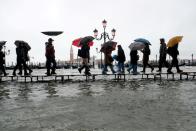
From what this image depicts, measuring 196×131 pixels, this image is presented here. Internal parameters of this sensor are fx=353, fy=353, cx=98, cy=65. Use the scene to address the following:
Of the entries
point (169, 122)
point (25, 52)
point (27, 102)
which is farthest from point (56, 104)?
point (25, 52)

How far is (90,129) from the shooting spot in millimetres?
4867

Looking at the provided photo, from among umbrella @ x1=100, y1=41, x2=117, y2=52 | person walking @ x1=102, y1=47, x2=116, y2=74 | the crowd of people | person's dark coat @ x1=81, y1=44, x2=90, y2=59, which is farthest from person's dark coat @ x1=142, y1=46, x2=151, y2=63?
person's dark coat @ x1=81, y1=44, x2=90, y2=59

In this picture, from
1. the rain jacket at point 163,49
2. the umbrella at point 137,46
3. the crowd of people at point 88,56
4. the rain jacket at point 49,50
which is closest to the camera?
the rain jacket at point 49,50

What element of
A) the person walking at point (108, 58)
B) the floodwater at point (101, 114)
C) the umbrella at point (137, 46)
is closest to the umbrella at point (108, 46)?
the person walking at point (108, 58)

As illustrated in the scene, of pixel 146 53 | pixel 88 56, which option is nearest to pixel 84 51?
pixel 88 56

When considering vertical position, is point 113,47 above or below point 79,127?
above

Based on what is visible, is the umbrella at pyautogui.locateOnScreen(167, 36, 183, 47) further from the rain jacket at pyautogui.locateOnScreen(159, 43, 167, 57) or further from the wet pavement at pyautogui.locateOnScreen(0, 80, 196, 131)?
the wet pavement at pyautogui.locateOnScreen(0, 80, 196, 131)

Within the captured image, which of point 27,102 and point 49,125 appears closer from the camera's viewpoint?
point 49,125

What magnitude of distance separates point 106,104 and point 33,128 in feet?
8.04

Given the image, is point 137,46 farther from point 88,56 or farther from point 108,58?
point 88,56

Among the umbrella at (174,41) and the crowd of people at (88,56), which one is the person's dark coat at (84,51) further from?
the umbrella at (174,41)

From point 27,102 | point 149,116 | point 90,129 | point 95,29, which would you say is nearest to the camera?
point 90,129

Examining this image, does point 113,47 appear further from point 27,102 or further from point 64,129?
point 64,129

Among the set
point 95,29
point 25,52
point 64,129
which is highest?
point 95,29
